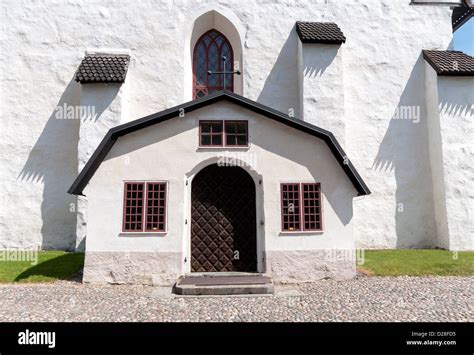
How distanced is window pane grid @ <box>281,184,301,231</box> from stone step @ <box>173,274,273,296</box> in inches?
61.9

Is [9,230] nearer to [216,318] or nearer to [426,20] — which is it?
[216,318]

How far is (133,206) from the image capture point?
29.4 feet

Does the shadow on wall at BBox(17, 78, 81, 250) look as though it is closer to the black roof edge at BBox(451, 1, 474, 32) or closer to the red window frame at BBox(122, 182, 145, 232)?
the red window frame at BBox(122, 182, 145, 232)

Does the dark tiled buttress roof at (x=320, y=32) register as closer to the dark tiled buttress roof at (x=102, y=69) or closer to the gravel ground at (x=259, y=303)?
the dark tiled buttress roof at (x=102, y=69)

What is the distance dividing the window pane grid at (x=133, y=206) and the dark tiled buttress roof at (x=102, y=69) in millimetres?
5307

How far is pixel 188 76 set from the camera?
14344 mm

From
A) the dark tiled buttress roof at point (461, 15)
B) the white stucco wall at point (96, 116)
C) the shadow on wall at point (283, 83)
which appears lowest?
the white stucco wall at point (96, 116)

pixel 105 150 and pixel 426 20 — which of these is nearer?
pixel 105 150

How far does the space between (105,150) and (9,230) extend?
7319 millimetres

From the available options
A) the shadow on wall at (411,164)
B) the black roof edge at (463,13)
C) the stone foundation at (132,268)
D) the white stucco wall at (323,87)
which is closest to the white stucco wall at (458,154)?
the shadow on wall at (411,164)

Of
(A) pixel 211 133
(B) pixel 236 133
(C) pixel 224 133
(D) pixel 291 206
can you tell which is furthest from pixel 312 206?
(A) pixel 211 133

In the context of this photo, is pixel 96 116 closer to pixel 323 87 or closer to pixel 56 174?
pixel 56 174

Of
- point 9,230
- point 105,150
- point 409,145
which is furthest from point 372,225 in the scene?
point 9,230

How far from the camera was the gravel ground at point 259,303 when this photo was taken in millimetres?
6164
